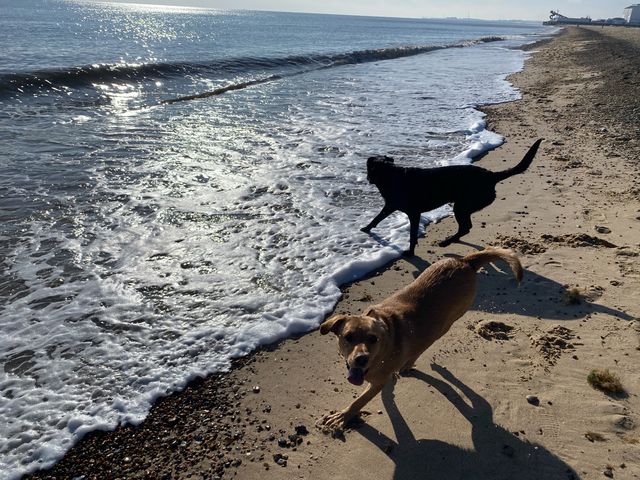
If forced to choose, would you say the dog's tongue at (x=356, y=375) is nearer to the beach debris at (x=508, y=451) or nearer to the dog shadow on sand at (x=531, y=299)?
the beach debris at (x=508, y=451)

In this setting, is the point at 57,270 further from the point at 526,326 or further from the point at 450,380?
the point at 526,326

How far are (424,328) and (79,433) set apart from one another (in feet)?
9.35

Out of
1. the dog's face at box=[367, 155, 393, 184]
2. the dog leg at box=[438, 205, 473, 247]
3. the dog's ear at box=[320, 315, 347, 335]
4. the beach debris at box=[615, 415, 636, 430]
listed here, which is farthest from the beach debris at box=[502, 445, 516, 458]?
the dog's face at box=[367, 155, 393, 184]

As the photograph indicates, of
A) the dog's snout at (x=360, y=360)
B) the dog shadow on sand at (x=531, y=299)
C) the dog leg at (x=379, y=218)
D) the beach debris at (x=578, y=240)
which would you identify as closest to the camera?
the dog's snout at (x=360, y=360)

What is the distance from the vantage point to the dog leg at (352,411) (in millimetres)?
3402

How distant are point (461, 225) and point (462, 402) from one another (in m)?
3.30

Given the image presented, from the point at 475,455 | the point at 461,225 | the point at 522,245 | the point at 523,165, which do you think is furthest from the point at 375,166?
the point at 475,455

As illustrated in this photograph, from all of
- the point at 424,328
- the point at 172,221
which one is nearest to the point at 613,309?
the point at 424,328

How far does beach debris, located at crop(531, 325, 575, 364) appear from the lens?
13.3 feet

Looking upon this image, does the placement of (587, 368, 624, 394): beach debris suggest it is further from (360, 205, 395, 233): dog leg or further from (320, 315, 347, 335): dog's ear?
(360, 205, 395, 233): dog leg

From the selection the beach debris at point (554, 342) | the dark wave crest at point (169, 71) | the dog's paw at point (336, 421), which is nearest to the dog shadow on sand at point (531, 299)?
the beach debris at point (554, 342)

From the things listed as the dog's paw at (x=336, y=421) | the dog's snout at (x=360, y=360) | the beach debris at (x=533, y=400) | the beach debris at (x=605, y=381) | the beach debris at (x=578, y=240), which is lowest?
the dog's paw at (x=336, y=421)

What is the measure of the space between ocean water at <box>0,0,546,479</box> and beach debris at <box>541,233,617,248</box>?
184cm

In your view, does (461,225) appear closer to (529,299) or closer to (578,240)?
(578,240)
